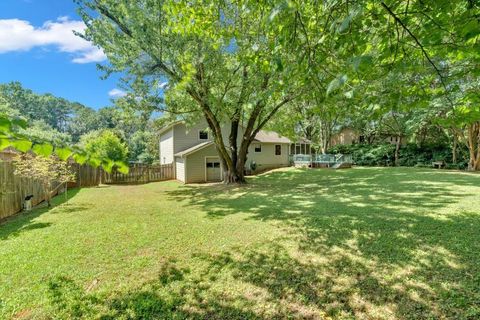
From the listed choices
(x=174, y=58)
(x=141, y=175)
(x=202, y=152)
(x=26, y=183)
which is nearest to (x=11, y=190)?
(x=26, y=183)

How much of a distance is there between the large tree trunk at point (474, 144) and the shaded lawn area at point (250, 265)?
14158 mm

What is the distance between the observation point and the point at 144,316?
9.70 feet

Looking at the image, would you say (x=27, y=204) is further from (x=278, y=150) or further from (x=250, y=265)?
(x=278, y=150)

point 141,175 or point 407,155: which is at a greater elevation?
point 407,155

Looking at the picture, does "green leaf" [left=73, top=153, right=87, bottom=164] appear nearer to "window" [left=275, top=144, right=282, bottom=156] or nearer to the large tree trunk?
"window" [left=275, top=144, right=282, bottom=156]

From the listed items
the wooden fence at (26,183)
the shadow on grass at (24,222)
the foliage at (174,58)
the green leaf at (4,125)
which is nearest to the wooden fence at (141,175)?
the wooden fence at (26,183)

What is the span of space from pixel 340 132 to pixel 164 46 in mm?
28431

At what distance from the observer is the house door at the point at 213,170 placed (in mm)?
18359

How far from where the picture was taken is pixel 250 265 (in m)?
4.14

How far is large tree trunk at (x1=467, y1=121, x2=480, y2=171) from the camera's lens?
57.7 ft

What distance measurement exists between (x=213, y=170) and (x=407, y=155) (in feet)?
61.9

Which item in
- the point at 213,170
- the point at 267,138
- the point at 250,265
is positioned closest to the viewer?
the point at 250,265

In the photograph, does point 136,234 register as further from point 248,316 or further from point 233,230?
point 248,316

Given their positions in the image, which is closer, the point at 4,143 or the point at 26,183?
the point at 4,143
